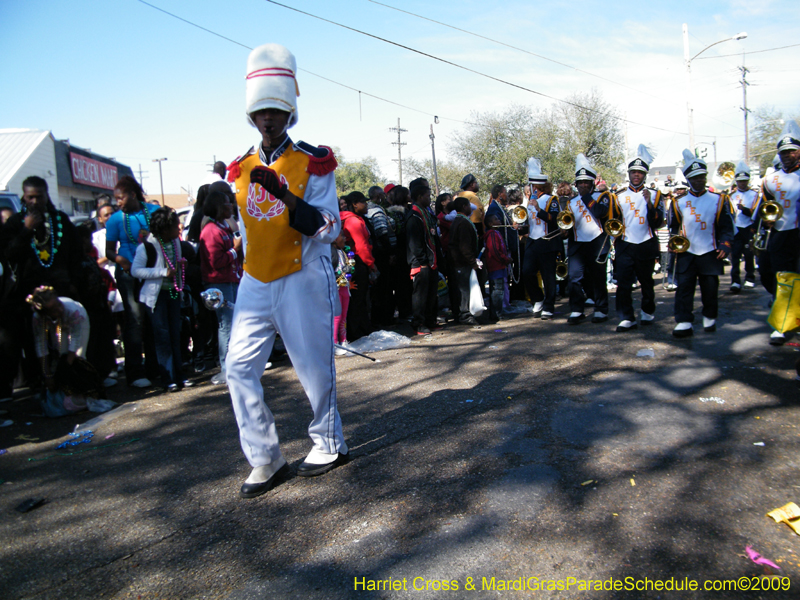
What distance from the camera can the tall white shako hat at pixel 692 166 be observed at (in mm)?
7289

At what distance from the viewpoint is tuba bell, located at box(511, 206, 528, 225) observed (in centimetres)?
943

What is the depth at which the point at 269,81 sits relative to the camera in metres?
3.44

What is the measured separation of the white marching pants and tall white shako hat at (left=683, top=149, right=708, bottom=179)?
219 inches

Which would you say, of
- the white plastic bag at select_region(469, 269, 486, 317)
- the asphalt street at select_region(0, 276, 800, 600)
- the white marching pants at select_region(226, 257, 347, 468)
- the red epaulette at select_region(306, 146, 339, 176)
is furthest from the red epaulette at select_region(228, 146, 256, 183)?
the white plastic bag at select_region(469, 269, 486, 317)

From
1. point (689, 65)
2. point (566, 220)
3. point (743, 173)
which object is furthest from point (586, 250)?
point (689, 65)

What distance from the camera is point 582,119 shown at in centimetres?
4072

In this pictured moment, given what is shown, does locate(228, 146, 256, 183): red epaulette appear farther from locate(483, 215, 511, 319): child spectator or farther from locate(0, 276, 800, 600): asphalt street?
locate(483, 215, 511, 319): child spectator

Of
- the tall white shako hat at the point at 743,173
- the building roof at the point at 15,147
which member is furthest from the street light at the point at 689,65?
the building roof at the point at 15,147

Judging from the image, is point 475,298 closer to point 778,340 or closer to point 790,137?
point 778,340

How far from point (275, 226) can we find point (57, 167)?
30.2m

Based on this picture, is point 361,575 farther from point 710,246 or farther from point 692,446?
point 710,246

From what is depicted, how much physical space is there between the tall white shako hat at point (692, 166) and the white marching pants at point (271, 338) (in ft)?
18.3

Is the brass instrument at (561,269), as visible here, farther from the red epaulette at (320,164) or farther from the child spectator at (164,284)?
the red epaulette at (320,164)

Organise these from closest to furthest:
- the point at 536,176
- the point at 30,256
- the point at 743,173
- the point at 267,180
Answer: the point at 267,180
the point at 30,256
the point at 536,176
the point at 743,173
